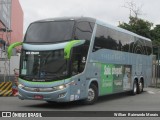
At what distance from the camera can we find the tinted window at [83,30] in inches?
667

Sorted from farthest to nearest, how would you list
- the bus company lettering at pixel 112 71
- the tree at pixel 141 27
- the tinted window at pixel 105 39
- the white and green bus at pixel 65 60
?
the tree at pixel 141 27 < the bus company lettering at pixel 112 71 < the tinted window at pixel 105 39 < the white and green bus at pixel 65 60

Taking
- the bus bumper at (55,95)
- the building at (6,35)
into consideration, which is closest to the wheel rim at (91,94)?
the bus bumper at (55,95)

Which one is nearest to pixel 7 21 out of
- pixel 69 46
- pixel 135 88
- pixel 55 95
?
pixel 135 88

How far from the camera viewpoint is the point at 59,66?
16188mm

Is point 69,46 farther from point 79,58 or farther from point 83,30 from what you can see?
point 83,30

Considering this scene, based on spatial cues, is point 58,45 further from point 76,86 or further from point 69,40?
point 76,86

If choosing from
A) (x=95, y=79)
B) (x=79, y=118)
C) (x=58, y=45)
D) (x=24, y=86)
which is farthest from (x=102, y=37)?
(x=79, y=118)

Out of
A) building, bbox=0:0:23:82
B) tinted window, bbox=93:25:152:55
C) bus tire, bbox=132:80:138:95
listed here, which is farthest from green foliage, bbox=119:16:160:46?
bus tire, bbox=132:80:138:95

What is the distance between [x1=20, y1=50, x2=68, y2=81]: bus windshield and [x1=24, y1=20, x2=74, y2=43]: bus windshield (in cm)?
59

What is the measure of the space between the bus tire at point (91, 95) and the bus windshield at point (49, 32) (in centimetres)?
286

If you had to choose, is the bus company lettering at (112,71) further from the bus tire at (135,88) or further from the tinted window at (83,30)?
the bus tire at (135,88)

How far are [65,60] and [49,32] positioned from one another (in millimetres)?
1558

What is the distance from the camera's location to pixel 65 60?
637 inches

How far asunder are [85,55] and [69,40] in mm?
1193
